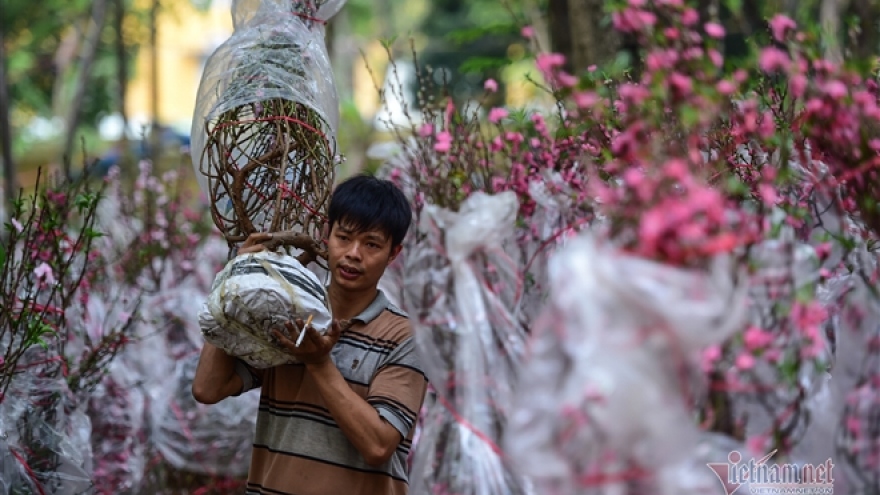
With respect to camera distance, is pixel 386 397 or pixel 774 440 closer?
pixel 774 440

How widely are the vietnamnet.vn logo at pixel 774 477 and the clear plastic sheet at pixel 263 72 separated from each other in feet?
4.61

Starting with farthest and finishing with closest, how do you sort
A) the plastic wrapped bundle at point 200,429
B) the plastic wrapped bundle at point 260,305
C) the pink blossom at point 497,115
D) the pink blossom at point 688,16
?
the plastic wrapped bundle at point 200,429
the pink blossom at point 497,115
the plastic wrapped bundle at point 260,305
the pink blossom at point 688,16

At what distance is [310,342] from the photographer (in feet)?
7.12

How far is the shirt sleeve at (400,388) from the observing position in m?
2.27

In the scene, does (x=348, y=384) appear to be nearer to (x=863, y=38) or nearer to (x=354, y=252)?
(x=354, y=252)

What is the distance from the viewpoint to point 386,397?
7.48ft

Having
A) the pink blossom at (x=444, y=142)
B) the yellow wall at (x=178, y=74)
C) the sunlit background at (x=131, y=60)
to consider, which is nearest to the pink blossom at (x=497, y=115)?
the pink blossom at (x=444, y=142)

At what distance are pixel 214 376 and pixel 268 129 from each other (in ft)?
2.26

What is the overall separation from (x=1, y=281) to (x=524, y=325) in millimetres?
1617

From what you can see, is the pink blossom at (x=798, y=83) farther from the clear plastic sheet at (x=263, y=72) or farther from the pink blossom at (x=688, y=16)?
the clear plastic sheet at (x=263, y=72)

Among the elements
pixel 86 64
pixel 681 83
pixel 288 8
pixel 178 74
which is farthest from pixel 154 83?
pixel 178 74

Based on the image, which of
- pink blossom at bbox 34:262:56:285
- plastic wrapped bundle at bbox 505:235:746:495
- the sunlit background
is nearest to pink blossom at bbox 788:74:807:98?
plastic wrapped bundle at bbox 505:235:746:495

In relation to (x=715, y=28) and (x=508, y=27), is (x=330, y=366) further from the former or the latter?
(x=508, y=27)

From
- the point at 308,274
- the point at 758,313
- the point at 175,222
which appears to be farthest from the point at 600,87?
the point at 175,222
